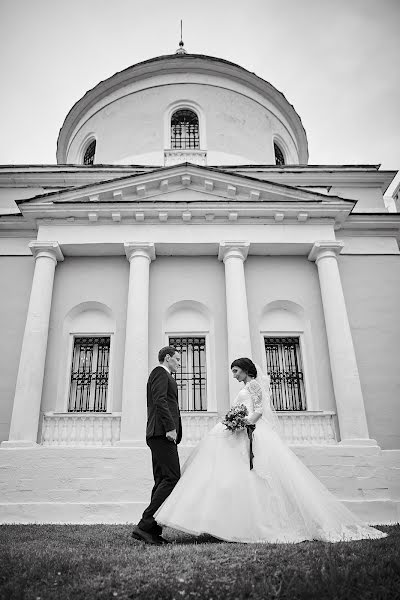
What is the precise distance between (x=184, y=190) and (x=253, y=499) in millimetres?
9806

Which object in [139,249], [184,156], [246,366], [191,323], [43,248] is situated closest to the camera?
[246,366]

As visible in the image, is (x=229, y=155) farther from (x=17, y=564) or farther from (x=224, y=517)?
(x=17, y=564)

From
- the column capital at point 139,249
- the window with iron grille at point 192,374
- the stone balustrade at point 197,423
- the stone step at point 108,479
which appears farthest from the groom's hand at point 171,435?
the column capital at point 139,249

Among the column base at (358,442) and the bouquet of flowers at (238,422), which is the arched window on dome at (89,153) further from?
the bouquet of flowers at (238,422)

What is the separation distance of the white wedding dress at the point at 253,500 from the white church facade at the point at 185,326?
458 cm

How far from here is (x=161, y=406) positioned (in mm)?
6074

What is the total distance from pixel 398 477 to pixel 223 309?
18.2ft

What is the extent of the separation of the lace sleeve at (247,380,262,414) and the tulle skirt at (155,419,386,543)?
1.36 feet

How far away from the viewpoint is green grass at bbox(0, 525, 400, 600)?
12.4 ft

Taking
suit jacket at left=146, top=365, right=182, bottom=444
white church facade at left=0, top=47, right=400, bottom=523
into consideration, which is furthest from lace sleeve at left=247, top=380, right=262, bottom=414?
white church facade at left=0, top=47, right=400, bottom=523

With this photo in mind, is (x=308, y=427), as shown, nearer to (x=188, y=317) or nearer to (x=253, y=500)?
(x=188, y=317)

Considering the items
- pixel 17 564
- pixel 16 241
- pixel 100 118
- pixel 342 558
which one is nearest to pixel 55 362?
pixel 16 241

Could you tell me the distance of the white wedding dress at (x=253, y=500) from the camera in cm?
552

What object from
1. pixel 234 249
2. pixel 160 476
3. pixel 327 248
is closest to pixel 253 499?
pixel 160 476
